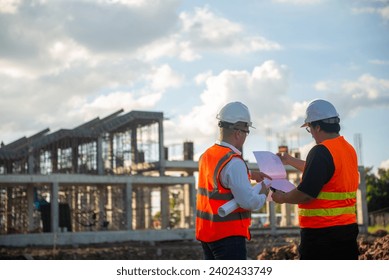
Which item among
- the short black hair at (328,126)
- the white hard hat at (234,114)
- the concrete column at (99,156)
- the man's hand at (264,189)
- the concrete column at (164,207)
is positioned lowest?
the concrete column at (164,207)

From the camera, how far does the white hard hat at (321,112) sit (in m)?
4.00

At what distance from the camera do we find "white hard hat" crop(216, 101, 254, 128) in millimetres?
3723

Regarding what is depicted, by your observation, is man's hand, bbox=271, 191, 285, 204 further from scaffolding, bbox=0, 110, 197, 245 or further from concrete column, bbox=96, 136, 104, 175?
concrete column, bbox=96, 136, 104, 175

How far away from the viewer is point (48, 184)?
26609mm

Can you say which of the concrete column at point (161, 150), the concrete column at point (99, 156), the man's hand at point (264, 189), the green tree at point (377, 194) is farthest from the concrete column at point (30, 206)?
the man's hand at point (264, 189)

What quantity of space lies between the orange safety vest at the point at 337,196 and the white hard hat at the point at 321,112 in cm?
16

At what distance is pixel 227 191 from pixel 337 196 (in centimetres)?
76

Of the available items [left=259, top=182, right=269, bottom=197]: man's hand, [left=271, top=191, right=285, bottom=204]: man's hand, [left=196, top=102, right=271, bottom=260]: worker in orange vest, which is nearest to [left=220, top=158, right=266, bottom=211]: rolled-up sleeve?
[left=196, top=102, right=271, bottom=260]: worker in orange vest

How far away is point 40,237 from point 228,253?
21.7 meters

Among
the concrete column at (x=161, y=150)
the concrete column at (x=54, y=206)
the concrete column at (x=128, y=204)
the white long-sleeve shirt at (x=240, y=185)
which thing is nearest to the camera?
the white long-sleeve shirt at (x=240, y=185)

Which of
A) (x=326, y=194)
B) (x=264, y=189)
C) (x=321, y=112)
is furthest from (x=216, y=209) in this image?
(x=321, y=112)

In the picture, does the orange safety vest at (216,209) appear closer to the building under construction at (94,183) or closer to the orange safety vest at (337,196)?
the orange safety vest at (337,196)
